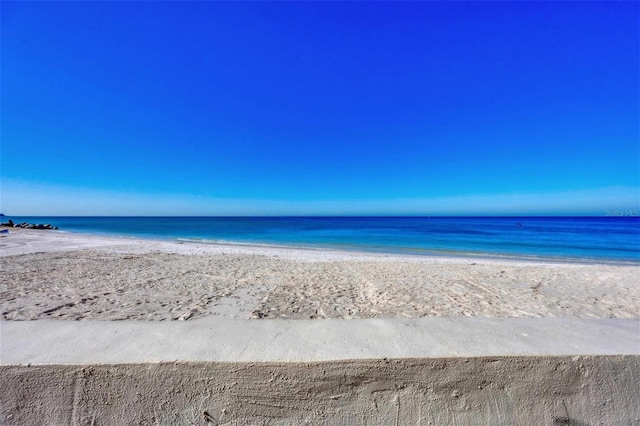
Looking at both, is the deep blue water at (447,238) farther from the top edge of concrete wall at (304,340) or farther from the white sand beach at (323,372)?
the white sand beach at (323,372)

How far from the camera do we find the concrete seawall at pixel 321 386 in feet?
6.04

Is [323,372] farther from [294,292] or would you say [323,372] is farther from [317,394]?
[294,292]

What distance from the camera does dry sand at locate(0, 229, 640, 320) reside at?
4.71 m

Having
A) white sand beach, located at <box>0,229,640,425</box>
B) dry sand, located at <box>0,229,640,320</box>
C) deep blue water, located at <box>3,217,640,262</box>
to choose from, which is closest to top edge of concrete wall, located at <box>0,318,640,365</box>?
white sand beach, located at <box>0,229,640,425</box>

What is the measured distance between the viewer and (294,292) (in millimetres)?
6211

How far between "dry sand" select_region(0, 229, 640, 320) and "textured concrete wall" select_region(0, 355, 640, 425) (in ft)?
8.06

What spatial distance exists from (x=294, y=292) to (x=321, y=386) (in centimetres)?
441

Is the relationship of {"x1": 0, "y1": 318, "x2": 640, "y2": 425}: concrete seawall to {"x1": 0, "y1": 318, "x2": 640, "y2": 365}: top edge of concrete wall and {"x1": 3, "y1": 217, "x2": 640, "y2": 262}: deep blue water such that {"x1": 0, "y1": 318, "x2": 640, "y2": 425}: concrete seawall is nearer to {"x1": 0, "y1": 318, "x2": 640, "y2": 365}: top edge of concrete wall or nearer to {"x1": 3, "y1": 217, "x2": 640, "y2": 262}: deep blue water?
{"x1": 0, "y1": 318, "x2": 640, "y2": 365}: top edge of concrete wall

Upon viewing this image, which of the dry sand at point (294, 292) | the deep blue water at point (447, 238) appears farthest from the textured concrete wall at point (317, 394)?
the deep blue water at point (447, 238)

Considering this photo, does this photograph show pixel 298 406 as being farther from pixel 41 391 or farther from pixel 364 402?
pixel 41 391

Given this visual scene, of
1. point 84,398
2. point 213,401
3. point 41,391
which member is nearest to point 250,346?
point 213,401

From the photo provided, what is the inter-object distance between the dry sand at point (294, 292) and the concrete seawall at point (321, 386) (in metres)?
2.43

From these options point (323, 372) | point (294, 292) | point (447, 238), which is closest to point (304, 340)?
point (323, 372)

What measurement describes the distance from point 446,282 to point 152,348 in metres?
7.28
